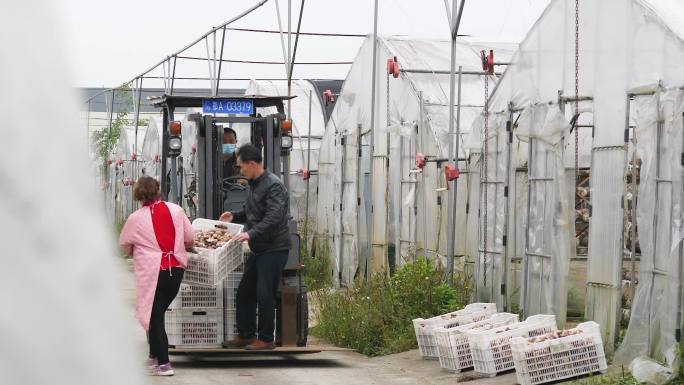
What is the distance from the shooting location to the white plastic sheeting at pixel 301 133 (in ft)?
89.1

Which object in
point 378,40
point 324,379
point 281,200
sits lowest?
point 324,379

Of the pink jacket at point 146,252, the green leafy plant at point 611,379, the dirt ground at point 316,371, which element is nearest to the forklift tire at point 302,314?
the dirt ground at point 316,371

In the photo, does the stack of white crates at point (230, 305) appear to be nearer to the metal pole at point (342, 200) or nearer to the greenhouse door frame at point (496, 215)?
the greenhouse door frame at point (496, 215)

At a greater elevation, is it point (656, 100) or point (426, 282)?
point (656, 100)

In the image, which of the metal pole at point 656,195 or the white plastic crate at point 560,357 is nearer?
the white plastic crate at point 560,357

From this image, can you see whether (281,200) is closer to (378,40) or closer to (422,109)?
(422,109)

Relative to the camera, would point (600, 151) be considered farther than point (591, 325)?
Yes

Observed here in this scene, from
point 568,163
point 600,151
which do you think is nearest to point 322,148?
point 568,163

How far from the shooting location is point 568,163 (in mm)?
17703

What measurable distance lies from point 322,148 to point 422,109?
6539mm

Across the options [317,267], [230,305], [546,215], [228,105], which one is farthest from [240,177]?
[317,267]

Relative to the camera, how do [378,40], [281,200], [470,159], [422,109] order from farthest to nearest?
[378,40]
[422,109]
[470,159]
[281,200]

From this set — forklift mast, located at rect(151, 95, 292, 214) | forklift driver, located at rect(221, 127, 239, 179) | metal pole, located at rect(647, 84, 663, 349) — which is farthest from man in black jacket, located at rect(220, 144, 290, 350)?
metal pole, located at rect(647, 84, 663, 349)

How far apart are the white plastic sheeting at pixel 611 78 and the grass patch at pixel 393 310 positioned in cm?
223
